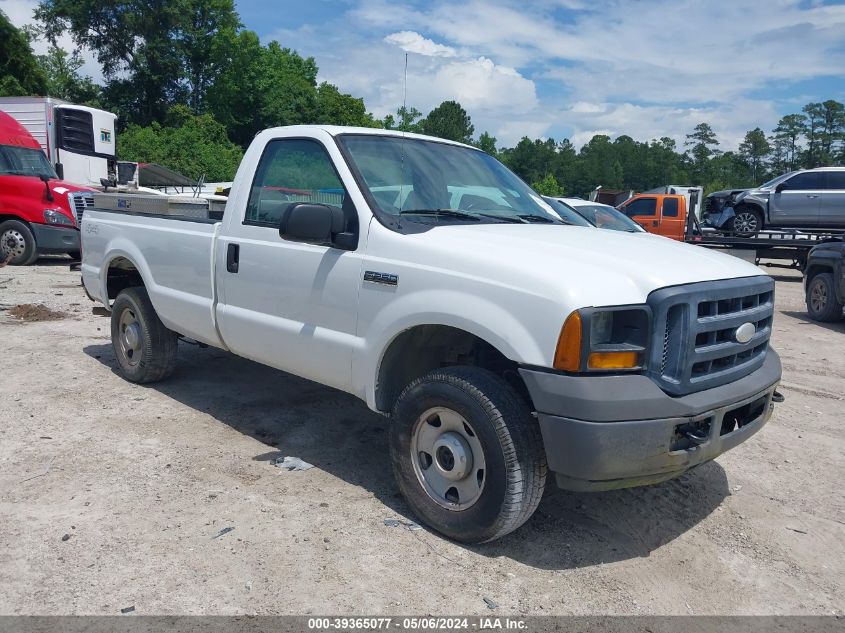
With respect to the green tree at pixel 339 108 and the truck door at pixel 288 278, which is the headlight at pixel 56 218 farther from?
the green tree at pixel 339 108

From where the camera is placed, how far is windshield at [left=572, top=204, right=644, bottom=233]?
39.4 ft

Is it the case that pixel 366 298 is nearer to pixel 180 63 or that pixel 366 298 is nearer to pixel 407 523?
pixel 407 523

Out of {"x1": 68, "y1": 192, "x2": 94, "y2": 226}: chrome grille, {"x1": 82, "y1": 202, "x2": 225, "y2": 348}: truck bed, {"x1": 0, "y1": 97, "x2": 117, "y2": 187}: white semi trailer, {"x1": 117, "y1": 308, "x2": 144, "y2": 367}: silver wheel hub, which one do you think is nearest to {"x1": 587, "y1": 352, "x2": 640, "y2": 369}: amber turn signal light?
{"x1": 82, "y1": 202, "x2": 225, "y2": 348}: truck bed

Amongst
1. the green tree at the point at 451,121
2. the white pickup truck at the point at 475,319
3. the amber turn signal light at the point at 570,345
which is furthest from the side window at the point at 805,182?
the green tree at the point at 451,121

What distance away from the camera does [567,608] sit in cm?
303

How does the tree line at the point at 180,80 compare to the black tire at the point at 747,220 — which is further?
the tree line at the point at 180,80

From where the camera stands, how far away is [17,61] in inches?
1391

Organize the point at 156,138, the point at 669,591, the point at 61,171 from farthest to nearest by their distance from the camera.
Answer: the point at 156,138 → the point at 61,171 → the point at 669,591

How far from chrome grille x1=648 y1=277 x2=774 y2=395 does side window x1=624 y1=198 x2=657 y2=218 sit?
61.2 feet

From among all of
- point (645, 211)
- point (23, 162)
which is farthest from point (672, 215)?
point (23, 162)

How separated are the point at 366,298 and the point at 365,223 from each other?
410 mm

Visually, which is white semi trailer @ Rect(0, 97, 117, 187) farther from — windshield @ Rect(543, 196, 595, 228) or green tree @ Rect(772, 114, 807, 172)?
green tree @ Rect(772, 114, 807, 172)

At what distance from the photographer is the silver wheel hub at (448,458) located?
3.40 metres

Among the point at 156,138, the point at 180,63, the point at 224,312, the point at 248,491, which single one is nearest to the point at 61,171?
the point at 224,312
